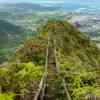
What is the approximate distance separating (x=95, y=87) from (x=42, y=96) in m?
1.45

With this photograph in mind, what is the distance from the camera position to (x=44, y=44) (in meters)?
18.5

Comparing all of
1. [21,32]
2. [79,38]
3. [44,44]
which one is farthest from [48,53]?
[21,32]

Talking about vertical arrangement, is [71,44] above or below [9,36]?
above

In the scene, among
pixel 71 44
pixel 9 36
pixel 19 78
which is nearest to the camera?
pixel 19 78

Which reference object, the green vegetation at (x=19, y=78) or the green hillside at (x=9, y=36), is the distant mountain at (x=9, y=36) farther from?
the green vegetation at (x=19, y=78)

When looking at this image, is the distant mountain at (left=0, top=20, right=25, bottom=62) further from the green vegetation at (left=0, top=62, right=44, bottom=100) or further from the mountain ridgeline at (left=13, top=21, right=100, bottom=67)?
the green vegetation at (left=0, top=62, right=44, bottom=100)

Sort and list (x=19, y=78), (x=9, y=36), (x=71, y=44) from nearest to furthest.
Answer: (x=19, y=78)
(x=71, y=44)
(x=9, y=36)

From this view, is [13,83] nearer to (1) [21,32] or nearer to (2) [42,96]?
(2) [42,96]

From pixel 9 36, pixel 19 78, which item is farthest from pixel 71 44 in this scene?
pixel 9 36

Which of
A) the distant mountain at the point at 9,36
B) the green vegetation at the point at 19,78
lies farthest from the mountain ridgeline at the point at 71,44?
the distant mountain at the point at 9,36

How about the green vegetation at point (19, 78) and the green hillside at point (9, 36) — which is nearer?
the green vegetation at point (19, 78)

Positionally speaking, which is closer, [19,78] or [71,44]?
[19,78]

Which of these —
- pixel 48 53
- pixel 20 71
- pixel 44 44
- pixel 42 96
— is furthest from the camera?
pixel 44 44

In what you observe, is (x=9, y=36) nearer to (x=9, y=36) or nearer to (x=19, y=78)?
(x=9, y=36)
